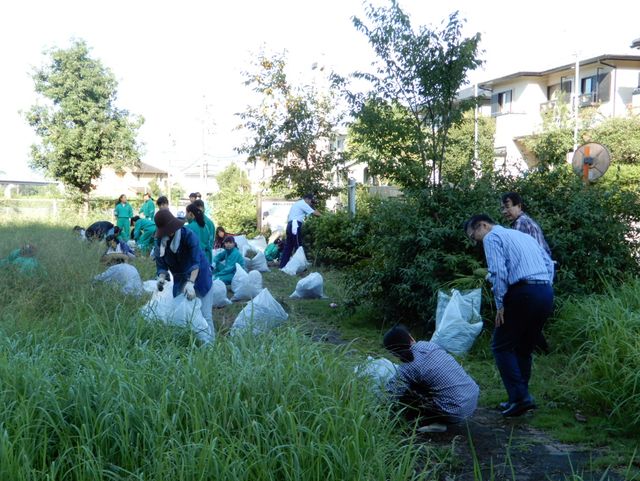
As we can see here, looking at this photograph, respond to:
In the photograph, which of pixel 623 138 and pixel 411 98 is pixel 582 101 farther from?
pixel 411 98

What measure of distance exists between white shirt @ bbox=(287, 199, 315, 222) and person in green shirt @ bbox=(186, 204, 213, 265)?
4623 millimetres

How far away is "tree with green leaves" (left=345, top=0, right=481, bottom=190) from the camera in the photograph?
9.51 metres

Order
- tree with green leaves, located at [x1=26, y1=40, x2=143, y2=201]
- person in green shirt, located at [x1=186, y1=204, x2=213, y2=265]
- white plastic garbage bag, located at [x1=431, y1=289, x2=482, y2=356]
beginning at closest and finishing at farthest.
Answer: white plastic garbage bag, located at [x1=431, y1=289, x2=482, y2=356]
person in green shirt, located at [x1=186, y1=204, x2=213, y2=265]
tree with green leaves, located at [x1=26, y1=40, x2=143, y2=201]

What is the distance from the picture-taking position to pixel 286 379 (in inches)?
160

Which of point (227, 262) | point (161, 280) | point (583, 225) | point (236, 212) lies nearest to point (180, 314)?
point (161, 280)

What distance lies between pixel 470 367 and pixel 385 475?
3.61 metres

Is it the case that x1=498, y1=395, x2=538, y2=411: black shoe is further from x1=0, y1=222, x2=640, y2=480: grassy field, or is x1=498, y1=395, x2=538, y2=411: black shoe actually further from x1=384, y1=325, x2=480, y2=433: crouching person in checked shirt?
x1=384, y1=325, x2=480, y2=433: crouching person in checked shirt

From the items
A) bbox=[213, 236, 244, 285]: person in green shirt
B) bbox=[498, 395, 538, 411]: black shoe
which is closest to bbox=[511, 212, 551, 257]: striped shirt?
bbox=[498, 395, 538, 411]: black shoe

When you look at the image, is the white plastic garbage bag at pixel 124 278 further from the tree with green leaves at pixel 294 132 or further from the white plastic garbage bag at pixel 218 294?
the tree with green leaves at pixel 294 132

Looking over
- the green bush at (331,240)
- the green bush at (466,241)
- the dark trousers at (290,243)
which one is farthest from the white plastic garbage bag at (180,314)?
the dark trousers at (290,243)

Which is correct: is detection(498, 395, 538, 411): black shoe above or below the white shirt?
below

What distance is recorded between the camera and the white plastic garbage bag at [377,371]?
4546mm

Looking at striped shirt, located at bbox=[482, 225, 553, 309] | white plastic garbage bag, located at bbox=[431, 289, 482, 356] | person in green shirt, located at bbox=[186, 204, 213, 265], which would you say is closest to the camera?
striped shirt, located at bbox=[482, 225, 553, 309]

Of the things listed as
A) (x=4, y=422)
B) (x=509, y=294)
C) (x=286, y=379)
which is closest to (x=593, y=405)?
(x=509, y=294)
